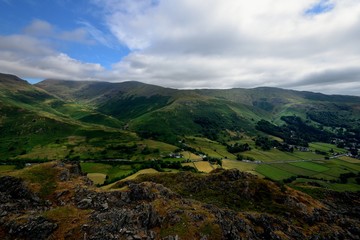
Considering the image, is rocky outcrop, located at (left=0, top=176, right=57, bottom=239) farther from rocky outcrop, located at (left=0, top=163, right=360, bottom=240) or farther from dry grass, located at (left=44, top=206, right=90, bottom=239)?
dry grass, located at (left=44, top=206, right=90, bottom=239)

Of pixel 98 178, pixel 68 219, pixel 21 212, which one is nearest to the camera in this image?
pixel 68 219

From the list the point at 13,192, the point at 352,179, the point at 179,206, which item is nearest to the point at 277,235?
the point at 179,206

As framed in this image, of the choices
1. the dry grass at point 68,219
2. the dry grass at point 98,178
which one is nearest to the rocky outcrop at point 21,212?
the dry grass at point 68,219

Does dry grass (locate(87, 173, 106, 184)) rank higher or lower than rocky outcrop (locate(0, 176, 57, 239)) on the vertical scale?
lower

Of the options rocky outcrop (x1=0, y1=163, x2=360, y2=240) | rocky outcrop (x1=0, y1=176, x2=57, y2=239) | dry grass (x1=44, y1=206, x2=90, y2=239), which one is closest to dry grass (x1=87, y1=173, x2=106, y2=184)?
rocky outcrop (x1=0, y1=163, x2=360, y2=240)

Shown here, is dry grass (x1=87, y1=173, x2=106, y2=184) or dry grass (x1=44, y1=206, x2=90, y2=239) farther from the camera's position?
dry grass (x1=87, y1=173, x2=106, y2=184)

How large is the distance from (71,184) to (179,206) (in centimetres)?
3941

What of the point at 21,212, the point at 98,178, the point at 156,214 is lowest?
the point at 98,178

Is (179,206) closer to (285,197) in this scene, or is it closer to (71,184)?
(71,184)

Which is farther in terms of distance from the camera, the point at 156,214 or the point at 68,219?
the point at 156,214

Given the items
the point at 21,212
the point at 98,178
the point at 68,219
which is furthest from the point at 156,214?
the point at 98,178

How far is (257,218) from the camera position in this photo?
243 ft

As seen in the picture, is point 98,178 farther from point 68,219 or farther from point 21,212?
point 68,219

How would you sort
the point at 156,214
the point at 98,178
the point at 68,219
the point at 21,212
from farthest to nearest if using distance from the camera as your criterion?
1. the point at 98,178
2. the point at 156,214
3. the point at 21,212
4. the point at 68,219
